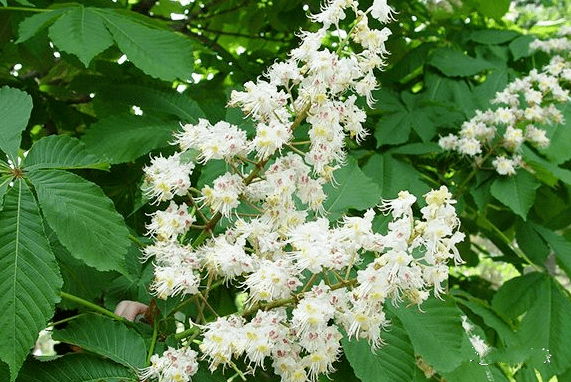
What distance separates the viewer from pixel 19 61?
2359mm

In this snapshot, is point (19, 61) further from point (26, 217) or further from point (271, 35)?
point (26, 217)

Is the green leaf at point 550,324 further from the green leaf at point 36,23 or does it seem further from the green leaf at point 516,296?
the green leaf at point 36,23

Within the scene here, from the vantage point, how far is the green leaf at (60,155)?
1.19m

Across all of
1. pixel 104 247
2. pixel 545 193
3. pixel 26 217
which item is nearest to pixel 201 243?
pixel 104 247

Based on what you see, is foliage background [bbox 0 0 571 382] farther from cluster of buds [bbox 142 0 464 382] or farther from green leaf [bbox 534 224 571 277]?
cluster of buds [bbox 142 0 464 382]

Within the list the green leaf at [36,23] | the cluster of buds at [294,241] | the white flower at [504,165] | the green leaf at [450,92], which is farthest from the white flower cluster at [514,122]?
the green leaf at [36,23]

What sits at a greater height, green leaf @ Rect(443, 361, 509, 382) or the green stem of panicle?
the green stem of panicle

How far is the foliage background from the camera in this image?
1.12 metres

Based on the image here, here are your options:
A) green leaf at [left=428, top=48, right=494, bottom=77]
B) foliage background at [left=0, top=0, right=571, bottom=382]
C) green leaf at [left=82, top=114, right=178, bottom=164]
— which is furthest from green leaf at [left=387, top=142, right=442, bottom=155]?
green leaf at [left=82, top=114, right=178, bottom=164]

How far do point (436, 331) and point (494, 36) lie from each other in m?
1.63

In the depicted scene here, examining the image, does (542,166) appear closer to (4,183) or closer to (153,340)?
(153,340)

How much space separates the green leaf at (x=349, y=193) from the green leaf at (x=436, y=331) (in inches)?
9.0

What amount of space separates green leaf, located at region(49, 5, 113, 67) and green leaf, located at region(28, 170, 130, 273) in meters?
0.38

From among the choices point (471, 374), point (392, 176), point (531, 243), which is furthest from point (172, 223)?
point (531, 243)
